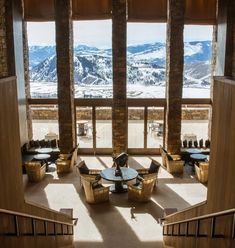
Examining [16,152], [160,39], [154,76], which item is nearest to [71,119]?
[154,76]

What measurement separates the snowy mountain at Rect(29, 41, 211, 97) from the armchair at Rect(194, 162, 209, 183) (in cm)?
369

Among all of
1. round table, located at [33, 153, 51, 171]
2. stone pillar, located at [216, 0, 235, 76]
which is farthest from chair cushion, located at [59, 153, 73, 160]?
stone pillar, located at [216, 0, 235, 76]

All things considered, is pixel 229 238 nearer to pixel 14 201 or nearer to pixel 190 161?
pixel 14 201

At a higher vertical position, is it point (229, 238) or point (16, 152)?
point (16, 152)

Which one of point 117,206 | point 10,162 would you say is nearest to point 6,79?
point 10,162

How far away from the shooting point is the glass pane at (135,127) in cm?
1332

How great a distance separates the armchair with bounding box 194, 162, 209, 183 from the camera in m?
10.6

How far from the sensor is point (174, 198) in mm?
9742

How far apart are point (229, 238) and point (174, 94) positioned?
9.70 metres

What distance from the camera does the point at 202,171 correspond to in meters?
10.7

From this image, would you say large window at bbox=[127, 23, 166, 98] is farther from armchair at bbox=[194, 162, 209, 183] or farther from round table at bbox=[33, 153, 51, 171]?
round table at bbox=[33, 153, 51, 171]

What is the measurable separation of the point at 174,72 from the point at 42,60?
16.4 feet

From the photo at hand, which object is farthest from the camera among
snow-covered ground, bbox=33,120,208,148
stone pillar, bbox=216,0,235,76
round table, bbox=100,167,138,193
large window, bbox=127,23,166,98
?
snow-covered ground, bbox=33,120,208,148

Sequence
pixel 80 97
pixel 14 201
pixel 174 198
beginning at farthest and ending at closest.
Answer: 1. pixel 80 97
2. pixel 174 198
3. pixel 14 201
